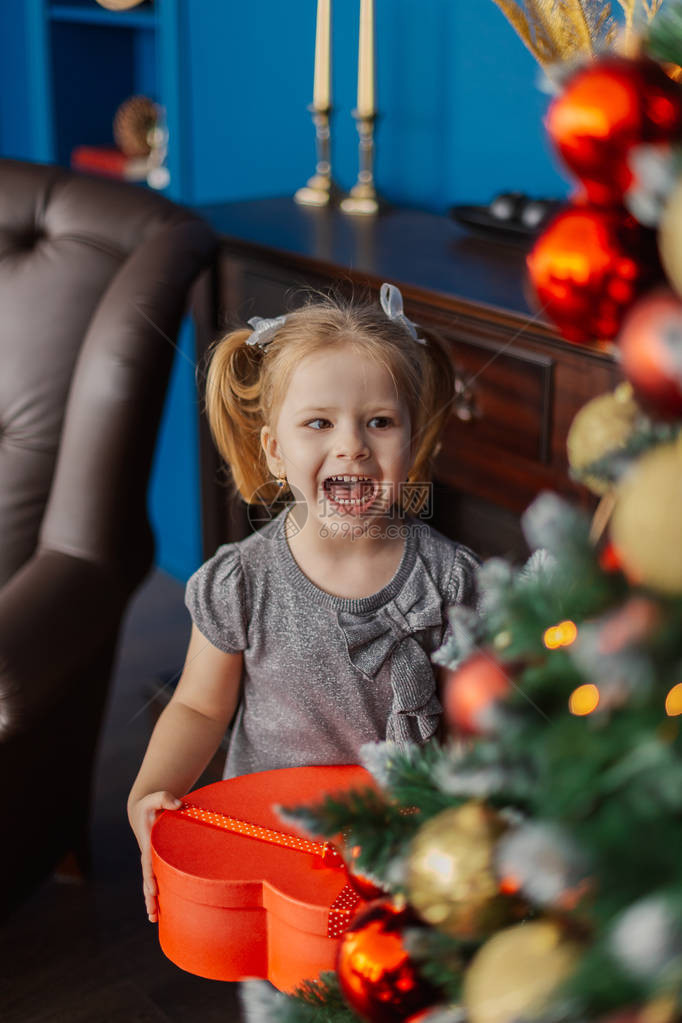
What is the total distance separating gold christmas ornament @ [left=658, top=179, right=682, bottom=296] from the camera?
32 cm

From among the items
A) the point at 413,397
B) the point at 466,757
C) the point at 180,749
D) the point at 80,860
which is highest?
the point at 466,757

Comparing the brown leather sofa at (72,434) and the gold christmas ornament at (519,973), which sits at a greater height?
the gold christmas ornament at (519,973)

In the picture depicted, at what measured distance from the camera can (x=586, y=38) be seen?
819 mm

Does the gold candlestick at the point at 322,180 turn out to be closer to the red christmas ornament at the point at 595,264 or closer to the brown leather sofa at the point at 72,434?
the brown leather sofa at the point at 72,434

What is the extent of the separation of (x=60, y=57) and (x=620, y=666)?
2729 millimetres

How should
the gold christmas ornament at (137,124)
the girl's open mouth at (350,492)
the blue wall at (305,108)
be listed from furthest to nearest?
the gold christmas ornament at (137,124), the blue wall at (305,108), the girl's open mouth at (350,492)

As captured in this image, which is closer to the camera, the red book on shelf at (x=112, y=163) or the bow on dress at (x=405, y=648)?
the bow on dress at (x=405, y=648)

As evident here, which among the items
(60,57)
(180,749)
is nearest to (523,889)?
(180,749)

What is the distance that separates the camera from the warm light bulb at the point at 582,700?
1.28 feet

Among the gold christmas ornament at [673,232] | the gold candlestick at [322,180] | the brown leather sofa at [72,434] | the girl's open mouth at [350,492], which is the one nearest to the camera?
the gold christmas ornament at [673,232]

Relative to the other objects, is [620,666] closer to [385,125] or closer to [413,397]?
[413,397]

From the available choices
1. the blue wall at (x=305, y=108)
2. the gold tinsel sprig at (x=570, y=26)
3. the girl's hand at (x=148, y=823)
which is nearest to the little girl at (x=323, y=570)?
the girl's hand at (x=148, y=823)

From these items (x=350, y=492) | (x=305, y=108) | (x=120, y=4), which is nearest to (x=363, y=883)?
(x=350, y=492)

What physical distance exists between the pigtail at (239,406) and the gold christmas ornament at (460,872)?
2.21 ft
